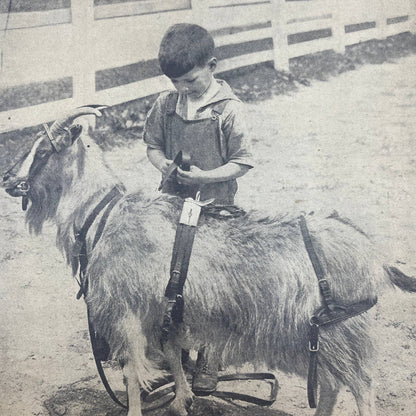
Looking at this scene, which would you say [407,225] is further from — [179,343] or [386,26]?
[179,343]

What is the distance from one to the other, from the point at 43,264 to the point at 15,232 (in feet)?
1.07

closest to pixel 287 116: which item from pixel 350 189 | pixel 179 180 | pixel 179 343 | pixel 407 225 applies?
pixel 350 189

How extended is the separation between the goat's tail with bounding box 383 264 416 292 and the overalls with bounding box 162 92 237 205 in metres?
1.18

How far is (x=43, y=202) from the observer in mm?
3391

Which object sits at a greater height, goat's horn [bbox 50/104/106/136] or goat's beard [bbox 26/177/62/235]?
goat's horn [bbox 50/104/106/136]

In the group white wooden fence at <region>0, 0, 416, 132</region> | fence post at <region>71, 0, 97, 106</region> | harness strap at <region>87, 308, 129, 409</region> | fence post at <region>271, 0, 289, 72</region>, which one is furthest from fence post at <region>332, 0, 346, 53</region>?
harness strap at <region>87, 308, 129, 409</region>

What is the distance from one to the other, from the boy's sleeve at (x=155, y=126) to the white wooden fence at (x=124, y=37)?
0.53ft

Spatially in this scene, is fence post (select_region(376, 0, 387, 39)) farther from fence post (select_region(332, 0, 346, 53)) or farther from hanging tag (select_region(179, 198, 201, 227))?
hanging tag (select_region(179, 198, 201, 227))

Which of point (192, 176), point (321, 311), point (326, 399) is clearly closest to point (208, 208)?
point (192, 176)

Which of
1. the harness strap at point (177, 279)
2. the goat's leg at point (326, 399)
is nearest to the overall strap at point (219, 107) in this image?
the harness strap at point (177, 279)

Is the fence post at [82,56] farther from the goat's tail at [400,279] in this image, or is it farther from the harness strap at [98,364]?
the goat's tail at [400,279]

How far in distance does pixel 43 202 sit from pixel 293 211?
5.82ft

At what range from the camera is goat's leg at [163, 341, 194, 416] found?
A: 321 centimetres

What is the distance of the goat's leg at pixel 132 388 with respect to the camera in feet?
10.6
